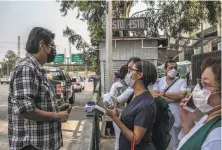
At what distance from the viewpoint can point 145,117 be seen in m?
2.56

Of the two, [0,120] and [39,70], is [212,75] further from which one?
[0,120]

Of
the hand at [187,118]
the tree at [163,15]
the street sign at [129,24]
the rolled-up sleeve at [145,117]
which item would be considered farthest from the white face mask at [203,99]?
the tree at [163,15]

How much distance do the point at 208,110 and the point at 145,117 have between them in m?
0.86

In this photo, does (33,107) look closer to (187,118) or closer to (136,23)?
(187,118)

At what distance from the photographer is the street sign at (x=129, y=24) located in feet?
40.5

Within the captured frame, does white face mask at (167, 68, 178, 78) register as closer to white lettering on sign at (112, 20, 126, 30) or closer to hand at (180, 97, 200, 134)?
hand at (180, 97, 200, 134)

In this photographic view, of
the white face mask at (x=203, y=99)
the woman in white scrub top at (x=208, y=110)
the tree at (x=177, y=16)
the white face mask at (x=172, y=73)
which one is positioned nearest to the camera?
the woman in white scrub top at (x=208, y=110)

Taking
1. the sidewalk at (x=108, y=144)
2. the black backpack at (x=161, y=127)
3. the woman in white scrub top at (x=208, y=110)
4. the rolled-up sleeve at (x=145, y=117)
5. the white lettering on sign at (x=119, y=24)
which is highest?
the white lettering on sign at (x=119, y=24)

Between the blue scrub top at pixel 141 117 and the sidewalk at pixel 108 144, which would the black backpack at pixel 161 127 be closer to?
the blue scrub top at pixel 141 117

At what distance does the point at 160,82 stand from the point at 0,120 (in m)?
7.39

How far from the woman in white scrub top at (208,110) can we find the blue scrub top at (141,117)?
712mm

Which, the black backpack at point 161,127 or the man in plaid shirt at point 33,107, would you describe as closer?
the man in plaid shirt at point 33,107

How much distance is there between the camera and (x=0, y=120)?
35.9ft

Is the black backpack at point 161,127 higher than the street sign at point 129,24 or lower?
lower
